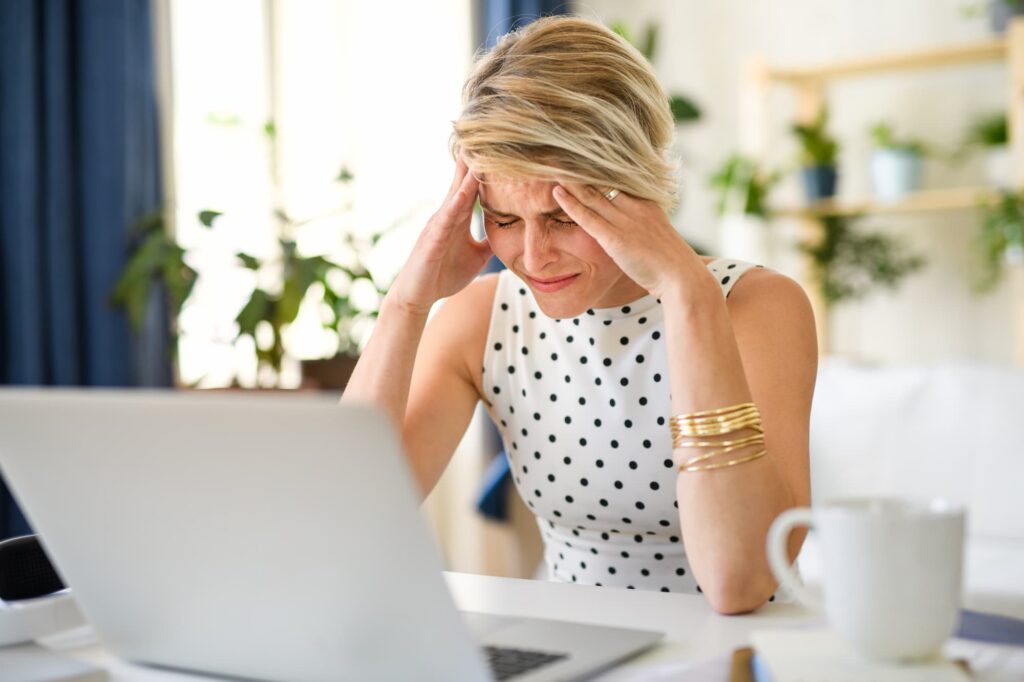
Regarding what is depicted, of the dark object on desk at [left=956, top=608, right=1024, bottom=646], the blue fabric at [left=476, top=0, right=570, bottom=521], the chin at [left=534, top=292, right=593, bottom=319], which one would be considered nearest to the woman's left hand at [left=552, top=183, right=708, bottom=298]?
the chin at [left=534, top=292, right=593, bottom=319]

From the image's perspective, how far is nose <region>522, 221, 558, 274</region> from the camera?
1.18 meters

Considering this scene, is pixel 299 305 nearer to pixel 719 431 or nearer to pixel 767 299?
pixel 767 299

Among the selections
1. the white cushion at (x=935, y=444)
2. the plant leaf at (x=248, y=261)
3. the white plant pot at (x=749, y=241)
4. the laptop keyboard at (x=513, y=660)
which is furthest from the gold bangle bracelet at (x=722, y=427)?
the white plant pot at (x=749, y=241)

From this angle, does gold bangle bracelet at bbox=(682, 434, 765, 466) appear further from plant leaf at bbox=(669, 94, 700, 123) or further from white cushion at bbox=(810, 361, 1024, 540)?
plant leaf at bbox=(669, 94, 700, 123)

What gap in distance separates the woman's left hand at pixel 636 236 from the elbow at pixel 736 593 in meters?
0.31

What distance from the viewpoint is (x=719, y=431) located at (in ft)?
3.27

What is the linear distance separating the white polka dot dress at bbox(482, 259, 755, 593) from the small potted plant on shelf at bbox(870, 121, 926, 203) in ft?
7.33

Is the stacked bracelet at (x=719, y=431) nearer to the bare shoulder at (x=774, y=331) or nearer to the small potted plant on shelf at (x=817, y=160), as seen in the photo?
the bare shoulder at (x=774, y=331)

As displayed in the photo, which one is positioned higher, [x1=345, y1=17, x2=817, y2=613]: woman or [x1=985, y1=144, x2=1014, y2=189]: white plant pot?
[x1=985, y1=144, x2=1014, y2=189]: white plant pot

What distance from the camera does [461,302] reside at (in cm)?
147

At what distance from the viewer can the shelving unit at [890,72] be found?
306cm

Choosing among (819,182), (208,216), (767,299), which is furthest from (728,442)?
(819,182)

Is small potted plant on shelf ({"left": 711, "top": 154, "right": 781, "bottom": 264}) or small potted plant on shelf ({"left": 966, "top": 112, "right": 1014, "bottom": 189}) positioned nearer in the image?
small potted plant on shelf ({"left": 966, "top": 112, "right": 1014, "bottom": 189})

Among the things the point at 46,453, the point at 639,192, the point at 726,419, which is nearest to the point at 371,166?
the point at 639,192
